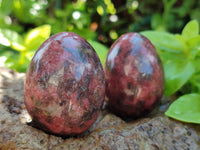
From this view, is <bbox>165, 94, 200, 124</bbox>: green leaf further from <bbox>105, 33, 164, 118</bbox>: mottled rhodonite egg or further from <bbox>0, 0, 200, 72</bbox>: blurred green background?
<bbox>0, 0, 200, 72</bbox>: blurred green background

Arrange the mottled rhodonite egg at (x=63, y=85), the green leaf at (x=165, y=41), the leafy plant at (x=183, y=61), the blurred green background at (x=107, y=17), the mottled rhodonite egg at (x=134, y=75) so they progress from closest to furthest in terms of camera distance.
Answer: the mottled rhodonite egg at (x=63, y=85)
the mottled rhodonite egg at (x=134, y=75)
the leafy plant at (x=183, y=61)
the green leaf at (x=165, y=41)
the blurred green background at (x=107, y=17)

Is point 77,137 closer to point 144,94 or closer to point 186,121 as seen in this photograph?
point 144,94

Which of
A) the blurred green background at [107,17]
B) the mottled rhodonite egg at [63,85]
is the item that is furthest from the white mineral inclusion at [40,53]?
the blurred green background at [107,17]

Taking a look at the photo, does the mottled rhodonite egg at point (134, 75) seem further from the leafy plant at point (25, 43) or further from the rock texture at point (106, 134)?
the leafy plant at point (25, 43)

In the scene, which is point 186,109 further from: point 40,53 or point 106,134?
point 40,53

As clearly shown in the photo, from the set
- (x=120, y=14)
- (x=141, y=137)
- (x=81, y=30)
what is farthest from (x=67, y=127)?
(x=120, y=14)

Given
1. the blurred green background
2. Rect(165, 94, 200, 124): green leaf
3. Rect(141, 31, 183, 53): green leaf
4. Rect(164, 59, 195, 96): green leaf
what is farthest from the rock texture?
the blurred green background
